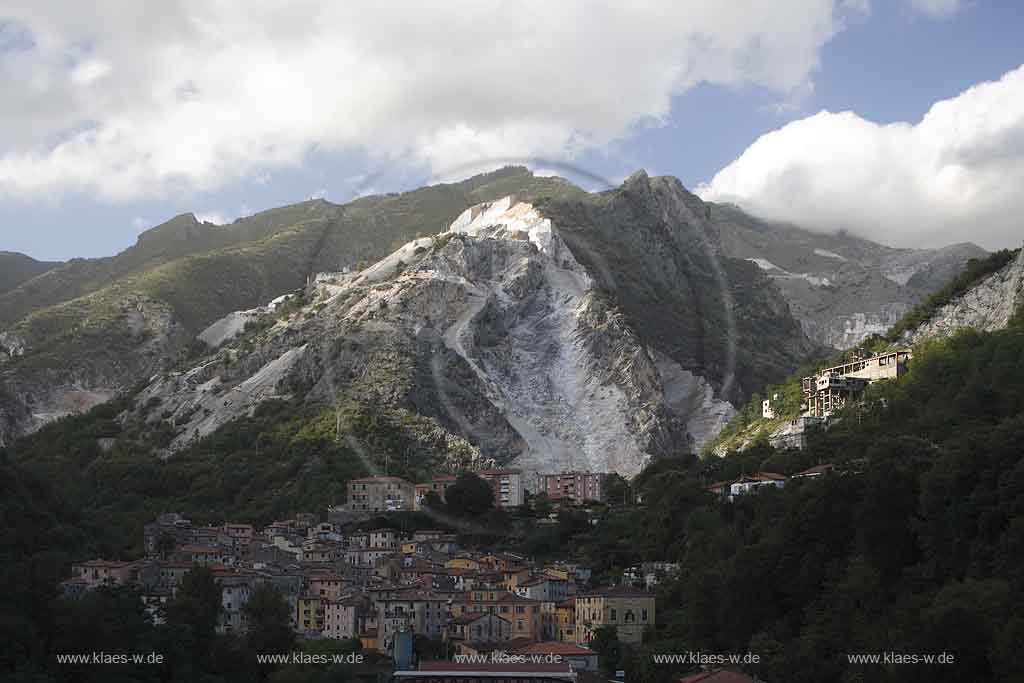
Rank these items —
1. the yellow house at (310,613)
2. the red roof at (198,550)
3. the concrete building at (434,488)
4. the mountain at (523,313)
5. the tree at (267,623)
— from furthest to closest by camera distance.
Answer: the mountain at (523,313) → the concrete building at (434,488) → the red roof at (198,550) → the yellow house at (310,613) → the tree at (267,623)

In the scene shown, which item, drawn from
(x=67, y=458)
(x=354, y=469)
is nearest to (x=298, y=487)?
(x=354, y=469)

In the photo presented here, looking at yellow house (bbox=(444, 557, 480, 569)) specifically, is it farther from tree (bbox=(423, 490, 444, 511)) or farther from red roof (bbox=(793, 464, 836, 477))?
red roof (bbox=(793, 464, 836, 477))

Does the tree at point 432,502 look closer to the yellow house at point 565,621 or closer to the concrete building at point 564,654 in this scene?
the yellow house at point 565,621

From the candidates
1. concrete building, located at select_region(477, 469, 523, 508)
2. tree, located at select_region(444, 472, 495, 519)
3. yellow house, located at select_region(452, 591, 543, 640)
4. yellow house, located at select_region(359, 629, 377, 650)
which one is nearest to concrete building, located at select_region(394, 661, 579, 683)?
yellow house, located at select_region(359, 629, 377, 650)

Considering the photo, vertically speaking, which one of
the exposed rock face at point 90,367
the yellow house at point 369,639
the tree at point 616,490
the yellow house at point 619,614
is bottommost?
the yellow house at point 369,639

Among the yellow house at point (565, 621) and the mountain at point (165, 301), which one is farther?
the mountain at point (165, 301)

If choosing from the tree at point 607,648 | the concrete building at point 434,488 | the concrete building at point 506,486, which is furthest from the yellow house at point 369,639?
the concrete building at point 506,486

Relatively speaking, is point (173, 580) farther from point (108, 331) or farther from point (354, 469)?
point (108, 331)
